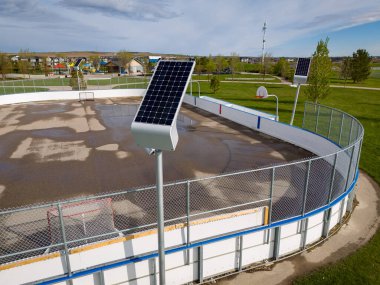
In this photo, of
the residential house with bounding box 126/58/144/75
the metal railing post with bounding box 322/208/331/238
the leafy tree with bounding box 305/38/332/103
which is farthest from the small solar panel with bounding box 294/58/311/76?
the residential house with bounding box 126/58/144/75

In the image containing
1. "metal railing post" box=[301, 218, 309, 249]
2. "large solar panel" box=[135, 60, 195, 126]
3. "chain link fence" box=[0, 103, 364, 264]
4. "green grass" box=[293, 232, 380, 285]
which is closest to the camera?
"large solar panel" box=[135, 60, 195, 126]

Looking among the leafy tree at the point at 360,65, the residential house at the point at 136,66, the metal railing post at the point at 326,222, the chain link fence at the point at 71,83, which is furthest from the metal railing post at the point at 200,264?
the residential house at the point at 136,66

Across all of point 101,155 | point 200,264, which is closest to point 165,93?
point 200,264

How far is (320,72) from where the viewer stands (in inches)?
1085

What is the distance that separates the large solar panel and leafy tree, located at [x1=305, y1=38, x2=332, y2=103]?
24789 millimetres

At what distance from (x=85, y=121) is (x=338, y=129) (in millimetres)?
20897

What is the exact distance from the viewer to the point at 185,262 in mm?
8648

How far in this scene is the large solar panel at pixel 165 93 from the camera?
18.4ft

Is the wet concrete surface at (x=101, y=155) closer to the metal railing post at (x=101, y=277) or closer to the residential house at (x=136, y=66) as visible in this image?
the metal railing post at (x=101, y=277)

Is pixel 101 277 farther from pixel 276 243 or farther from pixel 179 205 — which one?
pixel 276 243

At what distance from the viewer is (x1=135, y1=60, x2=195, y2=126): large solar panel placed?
560cm

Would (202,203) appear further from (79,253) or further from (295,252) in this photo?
(79,253)

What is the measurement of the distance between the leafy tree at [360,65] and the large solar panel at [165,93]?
3285 inches

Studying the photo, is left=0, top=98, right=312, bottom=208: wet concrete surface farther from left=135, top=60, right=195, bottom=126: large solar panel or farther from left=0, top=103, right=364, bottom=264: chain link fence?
left=135, top=60, right=195, bottom=126: large solar panel
